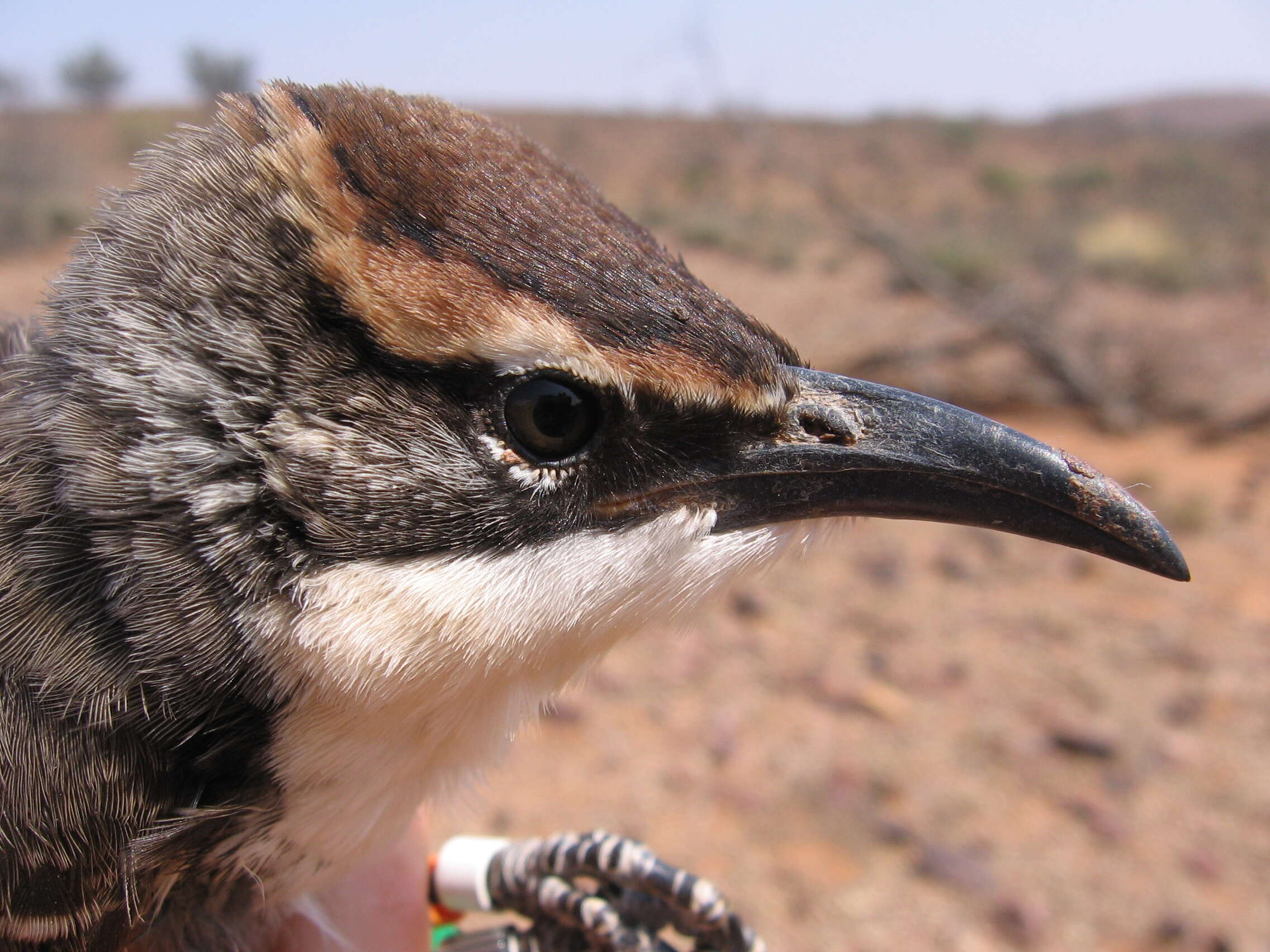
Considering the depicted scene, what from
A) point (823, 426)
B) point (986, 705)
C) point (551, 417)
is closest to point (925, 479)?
point (823, 426)

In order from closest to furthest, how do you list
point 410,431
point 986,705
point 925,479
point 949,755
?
point 410,431
point 925,479
point 949,755
point 986,705

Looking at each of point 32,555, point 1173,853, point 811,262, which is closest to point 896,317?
point 811,262

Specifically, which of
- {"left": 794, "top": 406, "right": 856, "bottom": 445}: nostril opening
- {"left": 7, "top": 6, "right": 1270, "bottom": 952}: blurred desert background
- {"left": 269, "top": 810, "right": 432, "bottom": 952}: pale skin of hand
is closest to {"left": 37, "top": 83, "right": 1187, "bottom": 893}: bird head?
{"left": 794, "top": 406, "right": 856, "bottom": 445}: nostril opening

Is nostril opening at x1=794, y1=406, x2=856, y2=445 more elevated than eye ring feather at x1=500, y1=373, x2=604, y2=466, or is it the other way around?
nostril opening at x1=794, y1=406, x2=856, y2=445

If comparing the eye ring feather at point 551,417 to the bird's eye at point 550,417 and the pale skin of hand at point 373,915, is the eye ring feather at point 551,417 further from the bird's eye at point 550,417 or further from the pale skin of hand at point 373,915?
the pale skin of hand at point 373,915

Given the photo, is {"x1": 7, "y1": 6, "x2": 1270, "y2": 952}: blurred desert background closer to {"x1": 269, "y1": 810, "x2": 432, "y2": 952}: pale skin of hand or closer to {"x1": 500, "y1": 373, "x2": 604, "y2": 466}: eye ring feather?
{"x1": 269, "y1": 810, "x2": 432, "y2": 952}: pale skin of hand

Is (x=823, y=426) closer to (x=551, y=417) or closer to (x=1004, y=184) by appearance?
(x=551, y=417)

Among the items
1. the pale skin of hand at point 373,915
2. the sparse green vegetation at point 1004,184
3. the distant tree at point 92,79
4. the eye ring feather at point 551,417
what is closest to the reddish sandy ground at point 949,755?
the pale skin of hand at point 373,915
